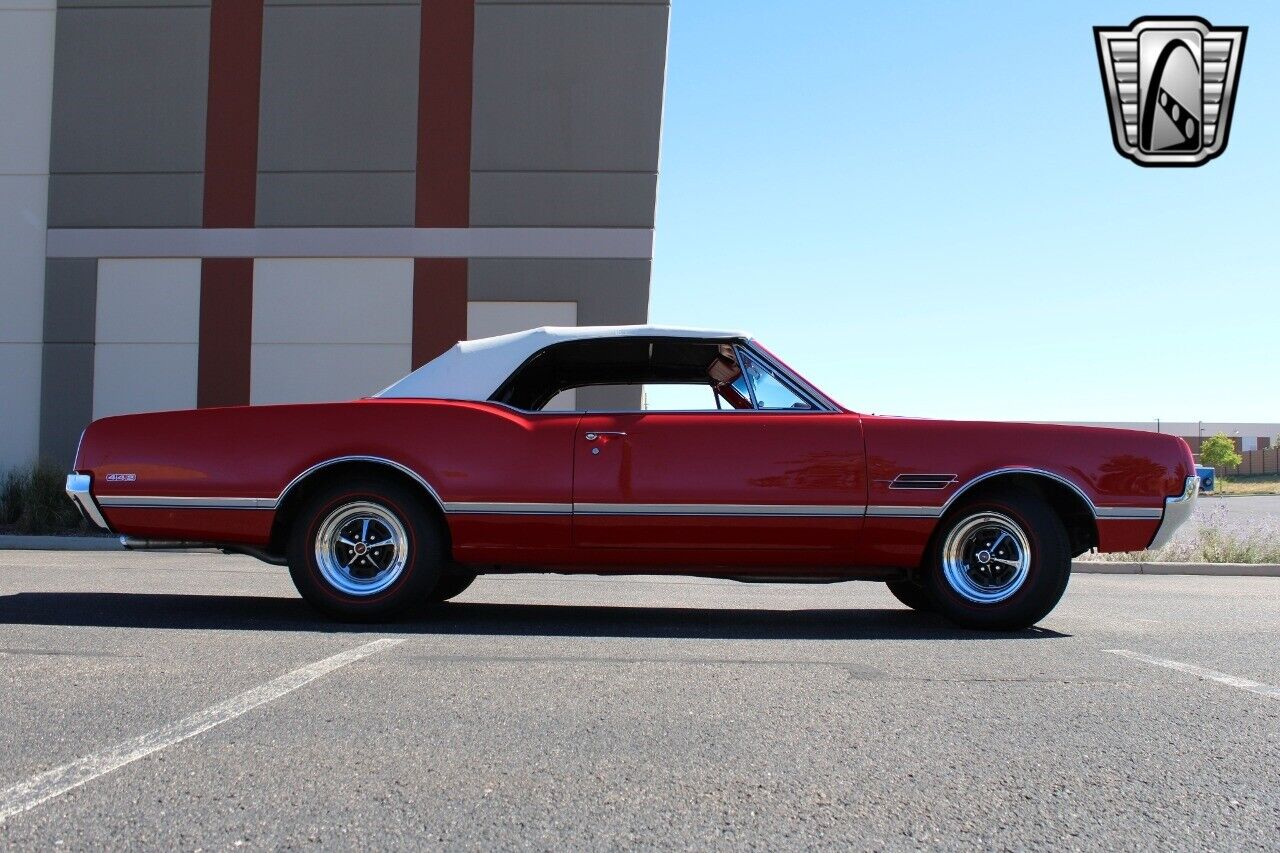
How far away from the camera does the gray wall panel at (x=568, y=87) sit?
17.6 meters

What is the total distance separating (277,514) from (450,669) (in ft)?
6.27

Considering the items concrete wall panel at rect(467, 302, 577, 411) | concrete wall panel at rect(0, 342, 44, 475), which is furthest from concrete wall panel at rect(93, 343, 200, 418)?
concrete wall panel at rect(467, 302, 577, 411)

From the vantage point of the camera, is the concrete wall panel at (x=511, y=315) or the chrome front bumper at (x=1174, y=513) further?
the concrete wall panel at (x=511, y=315)

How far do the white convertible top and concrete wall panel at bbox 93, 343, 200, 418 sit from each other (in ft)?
43.4

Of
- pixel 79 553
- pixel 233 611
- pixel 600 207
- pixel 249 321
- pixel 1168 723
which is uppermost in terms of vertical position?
pixel 600 207

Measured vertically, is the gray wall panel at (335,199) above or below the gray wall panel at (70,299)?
above

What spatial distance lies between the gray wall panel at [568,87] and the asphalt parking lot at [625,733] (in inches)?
510

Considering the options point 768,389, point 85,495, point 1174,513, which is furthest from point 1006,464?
point 85,495

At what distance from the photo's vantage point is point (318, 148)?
17.8 m

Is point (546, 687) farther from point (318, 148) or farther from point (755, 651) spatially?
point (318, 148)

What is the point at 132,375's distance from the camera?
17.8 m

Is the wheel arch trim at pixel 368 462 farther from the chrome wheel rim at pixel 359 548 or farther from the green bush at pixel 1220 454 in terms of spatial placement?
the green bush at pixel 1220 454

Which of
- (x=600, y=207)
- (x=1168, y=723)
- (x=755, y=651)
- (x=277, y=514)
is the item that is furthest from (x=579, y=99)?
(x=1168, y=723)

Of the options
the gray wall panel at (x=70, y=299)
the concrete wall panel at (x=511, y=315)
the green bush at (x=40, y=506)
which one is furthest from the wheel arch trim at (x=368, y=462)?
the gray wall panel at (x=70, y=299)
